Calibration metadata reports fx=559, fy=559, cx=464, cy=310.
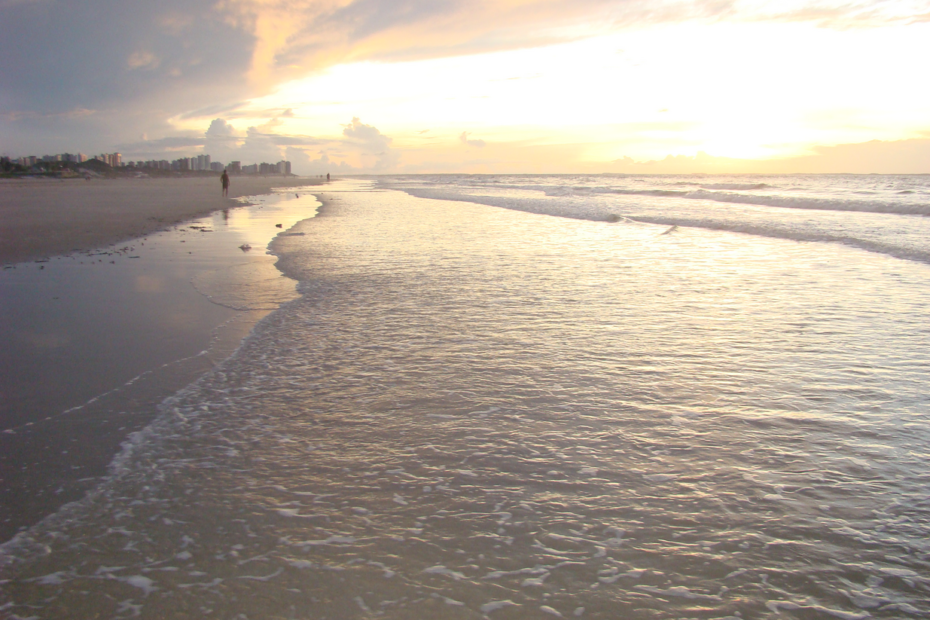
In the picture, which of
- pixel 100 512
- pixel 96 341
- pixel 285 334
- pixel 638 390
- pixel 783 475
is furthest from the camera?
pixel 285 334

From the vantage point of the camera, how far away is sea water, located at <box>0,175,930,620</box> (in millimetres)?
2932

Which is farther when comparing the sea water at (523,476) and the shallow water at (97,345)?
the shallow water at (97,345)

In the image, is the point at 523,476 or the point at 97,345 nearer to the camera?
the point at 523,476

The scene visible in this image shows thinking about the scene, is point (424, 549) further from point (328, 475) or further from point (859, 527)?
point (859, 527)

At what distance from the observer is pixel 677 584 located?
9.74 feet

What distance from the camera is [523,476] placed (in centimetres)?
399

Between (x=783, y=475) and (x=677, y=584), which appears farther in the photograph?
(x=783, y=475)

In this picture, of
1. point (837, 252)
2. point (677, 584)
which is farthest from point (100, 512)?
point (837, 252)

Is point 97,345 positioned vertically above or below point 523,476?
above

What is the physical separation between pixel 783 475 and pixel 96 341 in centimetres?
749

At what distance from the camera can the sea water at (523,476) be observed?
2932 mm

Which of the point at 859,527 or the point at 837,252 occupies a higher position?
the point at 837,252

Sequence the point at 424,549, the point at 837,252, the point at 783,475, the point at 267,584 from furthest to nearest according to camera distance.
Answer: the point at 837,252 → the point at 783,475 → the point at 424,549 → the point at 267,584

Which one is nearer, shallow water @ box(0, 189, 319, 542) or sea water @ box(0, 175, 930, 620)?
sea water @ box(0, 175, 930, 620)
